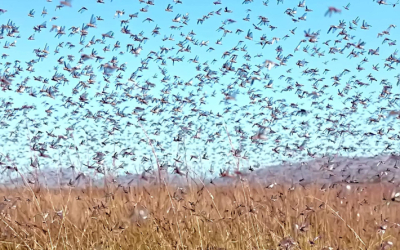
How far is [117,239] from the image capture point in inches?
180

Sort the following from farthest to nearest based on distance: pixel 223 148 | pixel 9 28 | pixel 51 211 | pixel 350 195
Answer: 1. pixel 223 148
2. pixel 9 28
3. pixel 350 195
4. pixel 51 211

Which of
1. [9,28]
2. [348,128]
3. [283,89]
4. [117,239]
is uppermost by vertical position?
[9,28]

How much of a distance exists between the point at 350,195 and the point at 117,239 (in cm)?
327

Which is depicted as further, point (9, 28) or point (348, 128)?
point (348, 128)

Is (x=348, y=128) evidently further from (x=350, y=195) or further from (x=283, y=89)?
(x=350, y=195)

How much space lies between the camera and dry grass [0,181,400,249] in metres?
4.38

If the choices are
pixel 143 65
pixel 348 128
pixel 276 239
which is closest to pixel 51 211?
pixel 276 239

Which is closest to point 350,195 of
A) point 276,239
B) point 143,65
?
point 276,239

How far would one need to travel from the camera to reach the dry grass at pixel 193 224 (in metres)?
4.38

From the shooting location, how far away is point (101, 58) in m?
7.48

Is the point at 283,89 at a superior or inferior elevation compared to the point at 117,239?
superior

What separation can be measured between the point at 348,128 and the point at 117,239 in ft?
21.5

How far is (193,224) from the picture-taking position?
4.64 meters

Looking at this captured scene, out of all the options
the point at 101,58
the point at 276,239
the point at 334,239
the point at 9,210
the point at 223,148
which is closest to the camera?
the point at 276,239
